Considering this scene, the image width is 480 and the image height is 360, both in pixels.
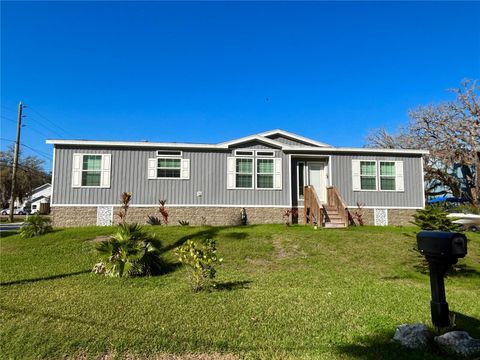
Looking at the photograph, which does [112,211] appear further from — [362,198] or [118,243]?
[362,198]

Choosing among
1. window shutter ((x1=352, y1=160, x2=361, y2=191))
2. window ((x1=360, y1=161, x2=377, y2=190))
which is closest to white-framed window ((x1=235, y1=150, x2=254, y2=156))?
window shutter ((x1=352, y1=160, x2=361, y2=191))

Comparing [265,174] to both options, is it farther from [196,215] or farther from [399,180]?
[399,180]

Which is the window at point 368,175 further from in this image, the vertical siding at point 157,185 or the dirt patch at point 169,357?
the dirt patch at point 169,357

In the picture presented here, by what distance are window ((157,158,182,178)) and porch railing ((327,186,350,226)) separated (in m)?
6.67

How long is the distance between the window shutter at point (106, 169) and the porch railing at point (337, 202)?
9552mm

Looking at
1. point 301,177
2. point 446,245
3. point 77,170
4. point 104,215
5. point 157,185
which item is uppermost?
point 77,170

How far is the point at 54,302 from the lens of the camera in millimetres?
5461

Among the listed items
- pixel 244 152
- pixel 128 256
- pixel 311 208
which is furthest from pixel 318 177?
pixel 128 256

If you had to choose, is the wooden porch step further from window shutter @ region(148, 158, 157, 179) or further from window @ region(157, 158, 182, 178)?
window shutter @ region(148, 158, 157, 179)

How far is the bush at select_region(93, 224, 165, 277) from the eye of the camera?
24.6ft

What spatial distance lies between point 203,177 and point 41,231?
650cm

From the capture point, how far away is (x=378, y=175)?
16.4 meters

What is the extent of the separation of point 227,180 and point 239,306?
10807 mm

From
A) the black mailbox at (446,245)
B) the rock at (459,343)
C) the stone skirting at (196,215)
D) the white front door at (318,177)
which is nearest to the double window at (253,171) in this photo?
the stone skirting at (196,215)
